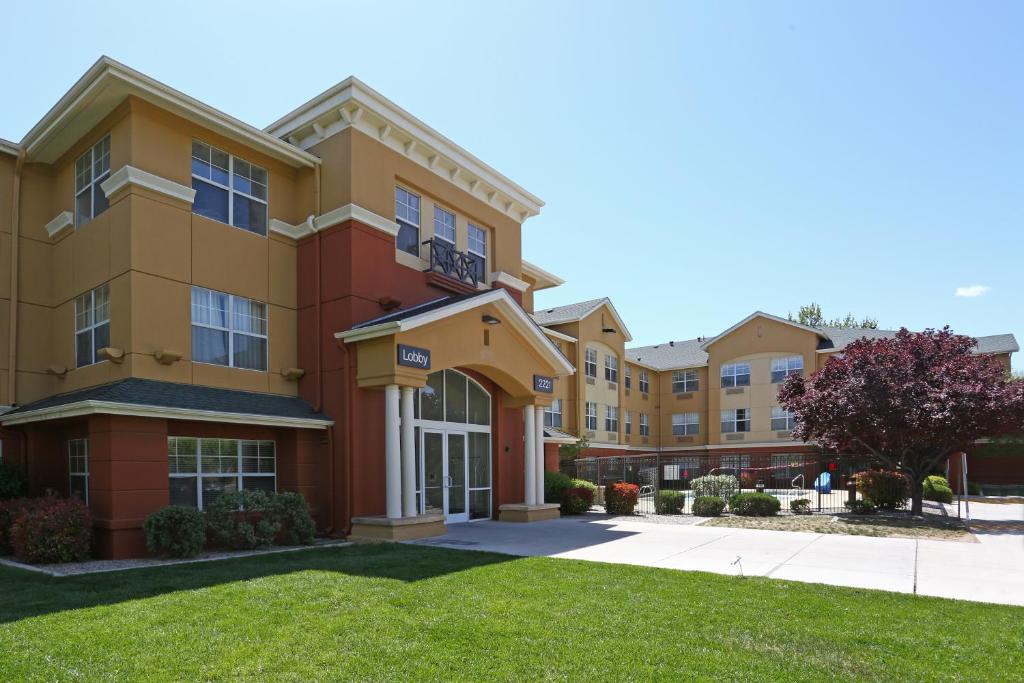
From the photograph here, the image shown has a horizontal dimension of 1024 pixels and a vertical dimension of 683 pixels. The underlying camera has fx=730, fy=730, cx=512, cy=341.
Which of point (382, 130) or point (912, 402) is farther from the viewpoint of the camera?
point (912, 402)

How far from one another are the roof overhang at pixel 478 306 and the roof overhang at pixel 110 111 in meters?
4.44

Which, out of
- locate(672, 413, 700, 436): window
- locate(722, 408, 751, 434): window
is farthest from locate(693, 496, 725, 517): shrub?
Result: locate(672, 413, 700, 436): window

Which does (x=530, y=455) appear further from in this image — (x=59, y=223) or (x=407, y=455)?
(x=59, y=223)

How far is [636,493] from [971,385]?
869 cm

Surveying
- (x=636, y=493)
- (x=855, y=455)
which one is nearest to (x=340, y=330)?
(x=636, y=493)

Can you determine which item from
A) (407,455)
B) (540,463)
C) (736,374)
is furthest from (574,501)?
(736,374)

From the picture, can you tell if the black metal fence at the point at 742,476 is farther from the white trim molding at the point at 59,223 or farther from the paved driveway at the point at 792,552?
the white trim molding at the point at 59,223

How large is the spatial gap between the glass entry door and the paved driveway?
2.22ft

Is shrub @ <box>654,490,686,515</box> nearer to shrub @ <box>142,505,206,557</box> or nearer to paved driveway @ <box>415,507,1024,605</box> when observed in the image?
paved driveway @ <box>415,507,1024,605</box>

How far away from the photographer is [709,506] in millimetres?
19234

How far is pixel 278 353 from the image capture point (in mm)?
16266

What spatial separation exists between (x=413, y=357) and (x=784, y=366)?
31816mm

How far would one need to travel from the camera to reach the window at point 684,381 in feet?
151

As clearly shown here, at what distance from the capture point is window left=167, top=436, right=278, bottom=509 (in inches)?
547
